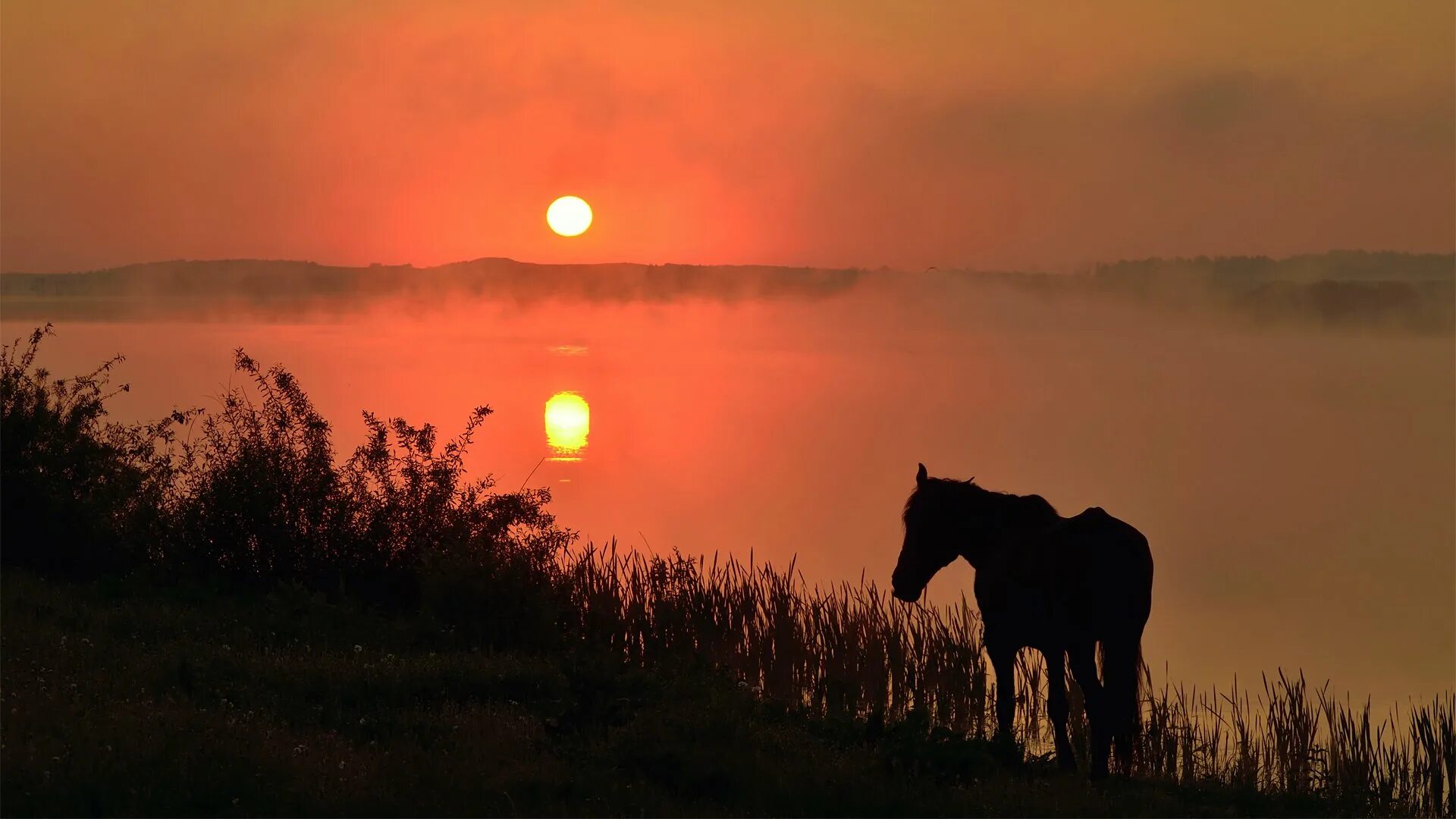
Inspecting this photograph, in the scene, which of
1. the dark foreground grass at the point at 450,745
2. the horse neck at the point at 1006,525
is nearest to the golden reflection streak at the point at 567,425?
the dark foreground grass at the point at 450,745

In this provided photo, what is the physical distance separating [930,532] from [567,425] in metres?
51.4

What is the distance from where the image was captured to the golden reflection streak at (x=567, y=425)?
50.8 meters

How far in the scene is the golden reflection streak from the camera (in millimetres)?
50750

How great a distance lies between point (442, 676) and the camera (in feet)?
31.5

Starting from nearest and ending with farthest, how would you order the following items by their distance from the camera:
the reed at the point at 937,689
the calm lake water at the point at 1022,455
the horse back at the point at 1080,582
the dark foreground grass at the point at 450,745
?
the dark foreground grass at the point at 450,745, the horse back at the point at 1080,582, the reed at the point at 937,689, the calm lake water at the point at 1022,455

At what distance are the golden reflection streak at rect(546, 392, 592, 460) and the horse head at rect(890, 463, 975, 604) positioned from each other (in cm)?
3916

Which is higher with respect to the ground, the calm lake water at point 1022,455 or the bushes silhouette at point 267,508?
the calm lake water at point 1022,455

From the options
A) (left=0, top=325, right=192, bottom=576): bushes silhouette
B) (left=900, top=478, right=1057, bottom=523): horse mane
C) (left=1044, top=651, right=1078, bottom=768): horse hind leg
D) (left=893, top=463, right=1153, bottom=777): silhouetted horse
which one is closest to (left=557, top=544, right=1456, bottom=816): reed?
(left=1044, top=651, right=1078, bottom=768): horse hind leg

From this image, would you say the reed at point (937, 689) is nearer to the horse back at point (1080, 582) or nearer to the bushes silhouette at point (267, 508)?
the horse back at point (1080, 582)

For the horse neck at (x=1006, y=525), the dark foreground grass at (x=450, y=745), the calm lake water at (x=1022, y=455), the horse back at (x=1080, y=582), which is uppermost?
the calm lake water at (x=1022, y=455)

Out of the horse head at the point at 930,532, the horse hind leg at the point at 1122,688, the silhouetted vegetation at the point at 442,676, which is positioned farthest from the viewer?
the horse head at the point at 930,532

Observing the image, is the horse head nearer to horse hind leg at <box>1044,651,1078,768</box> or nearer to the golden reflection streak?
horse hind leg at <box>1044,651,1078,768</box>

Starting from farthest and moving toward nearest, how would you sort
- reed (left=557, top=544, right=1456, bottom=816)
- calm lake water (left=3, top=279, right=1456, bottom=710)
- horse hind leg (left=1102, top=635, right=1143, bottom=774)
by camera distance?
1. calm lake water (left=3, top=279, right=1456, bottom=710)
2. reed (left=557, top=544, right=1456, bottom=816)
3. horse hind leg (left=1102, top=635, right=1143, bottom=774)

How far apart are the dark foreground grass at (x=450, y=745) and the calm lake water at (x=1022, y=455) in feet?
41.8
